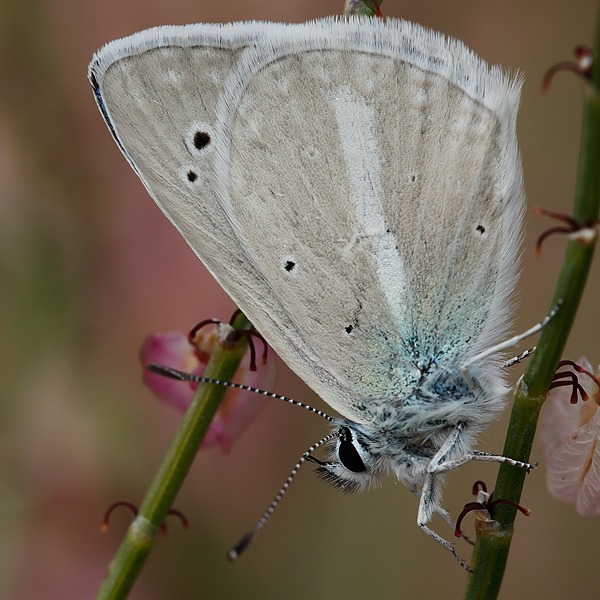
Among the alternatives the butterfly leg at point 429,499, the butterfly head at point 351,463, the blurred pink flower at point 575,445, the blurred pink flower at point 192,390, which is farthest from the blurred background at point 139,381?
the blurred pink flower at point 575,445

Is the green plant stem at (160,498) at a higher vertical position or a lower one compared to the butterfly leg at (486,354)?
lower

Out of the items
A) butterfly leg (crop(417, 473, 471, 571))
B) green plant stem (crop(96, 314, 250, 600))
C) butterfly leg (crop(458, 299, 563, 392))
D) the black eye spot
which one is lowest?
green plant stem (crop(96, 314, 250, 600))

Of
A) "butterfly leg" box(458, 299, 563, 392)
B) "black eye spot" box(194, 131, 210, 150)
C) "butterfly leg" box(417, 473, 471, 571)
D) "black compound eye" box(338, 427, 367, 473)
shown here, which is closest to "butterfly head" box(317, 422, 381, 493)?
"black compound eye" box(338, 427, 367, 473)

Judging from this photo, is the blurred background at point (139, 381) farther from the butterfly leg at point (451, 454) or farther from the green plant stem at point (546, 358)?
the green plant stem at point (546, 358)

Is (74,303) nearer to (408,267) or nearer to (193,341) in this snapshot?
(193,341)

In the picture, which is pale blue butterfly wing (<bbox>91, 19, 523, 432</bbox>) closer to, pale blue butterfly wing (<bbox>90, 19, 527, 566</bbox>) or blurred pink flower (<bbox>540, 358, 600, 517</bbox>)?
pale blue butterfly wing (<bbox>90, 19, 527, 566</bbox>)

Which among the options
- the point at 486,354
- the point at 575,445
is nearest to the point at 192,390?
the point at 486,354
